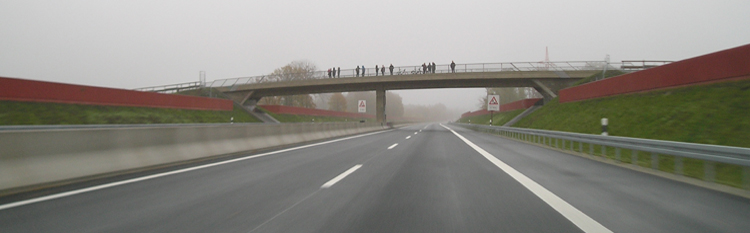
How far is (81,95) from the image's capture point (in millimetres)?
25781

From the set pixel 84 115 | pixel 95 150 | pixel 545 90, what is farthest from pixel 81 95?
pixel 545 90

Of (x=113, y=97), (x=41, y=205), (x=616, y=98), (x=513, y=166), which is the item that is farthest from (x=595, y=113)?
(x=113, y=97)

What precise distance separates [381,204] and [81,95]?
29986 mm

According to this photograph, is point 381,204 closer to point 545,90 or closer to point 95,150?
point 95,150

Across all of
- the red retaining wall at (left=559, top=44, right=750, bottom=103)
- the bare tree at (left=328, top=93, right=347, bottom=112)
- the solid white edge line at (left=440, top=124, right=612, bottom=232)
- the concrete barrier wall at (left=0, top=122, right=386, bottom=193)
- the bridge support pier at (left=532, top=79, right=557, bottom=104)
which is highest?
the bare tree at (left=328, top=93, right=347, bottom=112)

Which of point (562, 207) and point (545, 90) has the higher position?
point (545, 90)

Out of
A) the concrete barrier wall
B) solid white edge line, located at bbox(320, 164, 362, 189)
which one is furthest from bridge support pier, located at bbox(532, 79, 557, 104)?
solid white edge line, located at bbox(320, 164, 362, 189)

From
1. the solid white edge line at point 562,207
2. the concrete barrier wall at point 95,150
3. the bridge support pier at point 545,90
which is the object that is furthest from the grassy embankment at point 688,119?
the bridge support pier at point 545,90

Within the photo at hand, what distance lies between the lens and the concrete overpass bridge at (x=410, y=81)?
111ft

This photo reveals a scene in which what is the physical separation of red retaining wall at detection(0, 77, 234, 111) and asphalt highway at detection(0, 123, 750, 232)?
23629 millimetres

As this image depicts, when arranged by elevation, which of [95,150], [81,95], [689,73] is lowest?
[95,150]

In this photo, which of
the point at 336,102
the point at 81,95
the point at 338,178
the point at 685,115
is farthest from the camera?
the point at 336,102

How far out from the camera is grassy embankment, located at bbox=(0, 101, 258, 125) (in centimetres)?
2125

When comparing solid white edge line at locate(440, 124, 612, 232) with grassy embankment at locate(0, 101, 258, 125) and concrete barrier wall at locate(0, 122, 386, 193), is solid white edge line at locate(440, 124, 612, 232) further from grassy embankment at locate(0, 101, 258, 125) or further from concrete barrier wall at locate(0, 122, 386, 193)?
grassy embankment at locate(0, 101, 258, 125)
